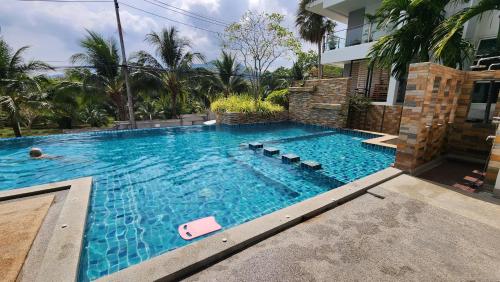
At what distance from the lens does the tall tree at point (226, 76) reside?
2025cm

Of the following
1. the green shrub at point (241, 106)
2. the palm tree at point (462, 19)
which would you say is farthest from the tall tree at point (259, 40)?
the palm tree at point (462, 19)

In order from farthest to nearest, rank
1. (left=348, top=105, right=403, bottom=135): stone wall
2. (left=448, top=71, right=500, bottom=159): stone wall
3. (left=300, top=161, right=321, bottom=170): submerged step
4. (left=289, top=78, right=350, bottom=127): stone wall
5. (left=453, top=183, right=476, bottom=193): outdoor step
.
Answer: (left=289, top=78, right=350, bottom=127): stone wall
(left=348, top=105, right=403, bottom=135): stone wall
(left=300, top=161, right=321, bottom=170): submerged step
(left=448, top=71, right=500, bottom=159): stone wall
(left=453, top=183, right=476, bottom=193): outdoor step

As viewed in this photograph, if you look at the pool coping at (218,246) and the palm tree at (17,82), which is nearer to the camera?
the pool coping at (218,246)

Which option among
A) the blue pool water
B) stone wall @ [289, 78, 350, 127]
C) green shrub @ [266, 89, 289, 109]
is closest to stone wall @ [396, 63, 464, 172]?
the blue pool water

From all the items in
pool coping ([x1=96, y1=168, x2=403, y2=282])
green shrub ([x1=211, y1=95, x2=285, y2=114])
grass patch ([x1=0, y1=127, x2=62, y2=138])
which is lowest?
grass patch ([x1=0, y1=127, x2=62, y2=138])

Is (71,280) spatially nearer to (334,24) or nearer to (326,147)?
(326,147)

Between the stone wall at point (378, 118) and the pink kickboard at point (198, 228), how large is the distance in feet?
35.7

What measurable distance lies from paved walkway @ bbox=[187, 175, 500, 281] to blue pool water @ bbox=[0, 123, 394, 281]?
131 centimetres

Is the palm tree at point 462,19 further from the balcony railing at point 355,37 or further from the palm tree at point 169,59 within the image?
the palm tree at point 169,59

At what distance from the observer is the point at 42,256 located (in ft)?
7.57

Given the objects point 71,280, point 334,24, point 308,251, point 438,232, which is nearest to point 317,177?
point 438,232

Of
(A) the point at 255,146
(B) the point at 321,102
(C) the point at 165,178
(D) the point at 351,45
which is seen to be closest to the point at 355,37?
(D) the point at 351,45

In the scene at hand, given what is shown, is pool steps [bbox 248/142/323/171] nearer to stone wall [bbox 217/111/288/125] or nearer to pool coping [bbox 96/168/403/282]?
pool coping [bbox 96/168/403/282]

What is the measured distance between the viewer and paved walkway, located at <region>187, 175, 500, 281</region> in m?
2.13
